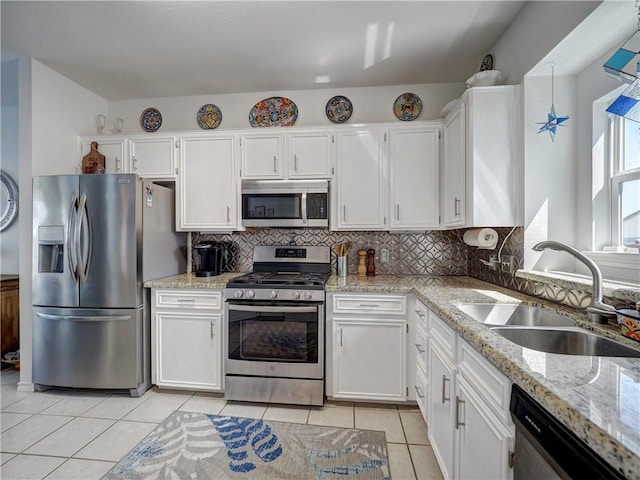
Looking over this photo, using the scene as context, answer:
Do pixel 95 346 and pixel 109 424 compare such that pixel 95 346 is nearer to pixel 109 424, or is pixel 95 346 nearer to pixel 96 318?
pixel 96 318

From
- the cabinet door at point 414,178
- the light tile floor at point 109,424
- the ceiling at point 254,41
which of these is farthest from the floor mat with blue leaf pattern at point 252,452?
the ceiling at point 254,41

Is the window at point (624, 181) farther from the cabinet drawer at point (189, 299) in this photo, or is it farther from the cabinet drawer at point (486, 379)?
the cabinet drawer at point (189, 299)

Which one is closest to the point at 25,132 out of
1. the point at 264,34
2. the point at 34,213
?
the point at 34,213

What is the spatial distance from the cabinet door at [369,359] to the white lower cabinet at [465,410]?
0.41m

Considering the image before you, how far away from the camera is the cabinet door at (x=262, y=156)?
103 inches

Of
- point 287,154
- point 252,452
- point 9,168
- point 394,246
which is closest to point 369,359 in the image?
point 252,452

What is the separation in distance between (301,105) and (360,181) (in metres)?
1.05

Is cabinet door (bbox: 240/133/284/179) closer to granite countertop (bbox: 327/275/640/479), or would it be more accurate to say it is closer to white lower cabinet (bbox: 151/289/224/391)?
white lower cabinet (bbox: 151/289/224/391)

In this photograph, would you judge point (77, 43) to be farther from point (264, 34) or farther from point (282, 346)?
point (282, 346)

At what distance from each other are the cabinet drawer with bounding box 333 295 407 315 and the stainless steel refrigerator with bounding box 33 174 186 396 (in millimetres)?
1569

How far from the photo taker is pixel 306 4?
1.84 m

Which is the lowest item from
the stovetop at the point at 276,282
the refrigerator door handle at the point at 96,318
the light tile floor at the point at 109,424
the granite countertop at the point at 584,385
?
the light tile floor at the point at 109,424

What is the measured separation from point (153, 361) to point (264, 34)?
2628mm

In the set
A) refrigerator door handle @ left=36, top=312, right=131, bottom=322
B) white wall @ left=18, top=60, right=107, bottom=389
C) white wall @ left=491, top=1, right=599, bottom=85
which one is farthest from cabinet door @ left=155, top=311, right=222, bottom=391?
white wall @ left=491, top=1, right=599, bottom=85
